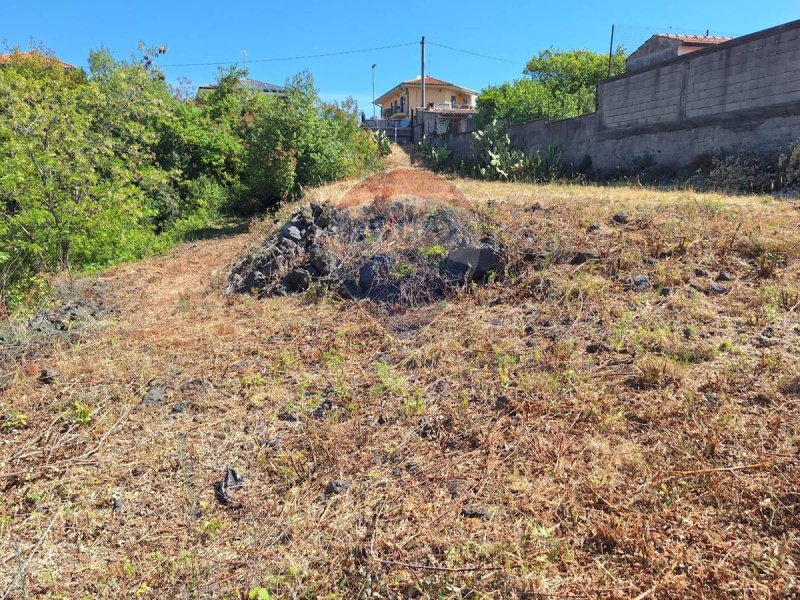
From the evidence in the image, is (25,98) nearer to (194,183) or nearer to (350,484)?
(194,183)

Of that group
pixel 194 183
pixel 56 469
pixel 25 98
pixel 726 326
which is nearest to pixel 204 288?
pixel 56 469

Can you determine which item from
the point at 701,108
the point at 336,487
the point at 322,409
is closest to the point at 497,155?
the point at 701,108

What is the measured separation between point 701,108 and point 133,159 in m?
11.2

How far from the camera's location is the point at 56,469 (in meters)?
2.84

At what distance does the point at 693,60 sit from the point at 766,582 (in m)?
10.6

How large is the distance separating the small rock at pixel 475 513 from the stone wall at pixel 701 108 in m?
9.29

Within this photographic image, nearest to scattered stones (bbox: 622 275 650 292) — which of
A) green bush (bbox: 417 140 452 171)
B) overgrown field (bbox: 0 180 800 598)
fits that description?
overgrown field (bbox: 0 180 800 598)

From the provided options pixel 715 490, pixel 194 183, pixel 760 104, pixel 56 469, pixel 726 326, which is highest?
pixel 760 104

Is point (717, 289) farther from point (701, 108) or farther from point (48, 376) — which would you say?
point (701, 108)

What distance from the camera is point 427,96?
134ft

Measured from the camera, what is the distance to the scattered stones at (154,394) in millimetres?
3506

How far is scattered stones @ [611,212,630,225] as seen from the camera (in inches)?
219

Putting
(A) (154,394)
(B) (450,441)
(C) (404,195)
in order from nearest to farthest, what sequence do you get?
(B) (450,441) < (A) (154,394) < (C) (404,195)

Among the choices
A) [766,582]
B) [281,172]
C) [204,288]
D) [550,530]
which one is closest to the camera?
[766,582]
